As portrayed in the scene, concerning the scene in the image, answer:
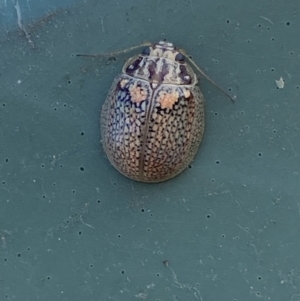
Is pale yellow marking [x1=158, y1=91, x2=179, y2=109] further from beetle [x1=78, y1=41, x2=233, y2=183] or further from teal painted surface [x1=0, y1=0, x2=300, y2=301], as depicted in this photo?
teal painted surface [x1=0, y1=0, x2=300, y2=301]

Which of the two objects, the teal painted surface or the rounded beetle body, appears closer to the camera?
the rounded beetle body

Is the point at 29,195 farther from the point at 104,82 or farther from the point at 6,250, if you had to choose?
the point at 104,82

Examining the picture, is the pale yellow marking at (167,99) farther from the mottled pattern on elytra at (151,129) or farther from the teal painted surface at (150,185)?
the teal painted surface at (150,185)

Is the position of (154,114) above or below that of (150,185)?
above

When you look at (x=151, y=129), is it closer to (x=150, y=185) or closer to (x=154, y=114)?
(x=154, y=114)

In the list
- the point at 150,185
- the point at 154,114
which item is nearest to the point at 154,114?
the point at 154,114

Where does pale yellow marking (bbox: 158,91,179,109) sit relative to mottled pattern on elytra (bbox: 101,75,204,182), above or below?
above

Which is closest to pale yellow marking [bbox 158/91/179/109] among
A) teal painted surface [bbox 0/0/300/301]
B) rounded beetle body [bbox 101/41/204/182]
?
rounded beetle body [bbox 101/41/204/182]
